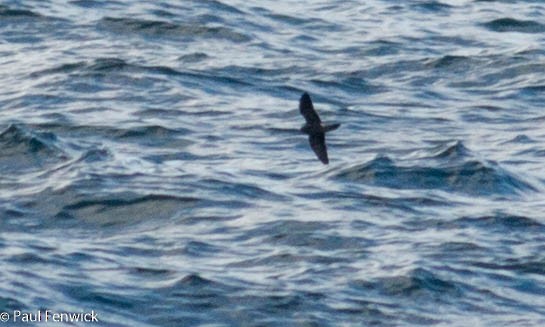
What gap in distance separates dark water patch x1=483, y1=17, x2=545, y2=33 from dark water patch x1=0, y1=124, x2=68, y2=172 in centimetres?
757

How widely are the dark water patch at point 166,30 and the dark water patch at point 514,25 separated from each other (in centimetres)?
342

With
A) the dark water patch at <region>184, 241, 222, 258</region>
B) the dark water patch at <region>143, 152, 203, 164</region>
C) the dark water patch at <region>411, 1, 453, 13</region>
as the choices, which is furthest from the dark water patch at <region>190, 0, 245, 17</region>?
the dark water patch at <region>184, 241, 222, 258</region>

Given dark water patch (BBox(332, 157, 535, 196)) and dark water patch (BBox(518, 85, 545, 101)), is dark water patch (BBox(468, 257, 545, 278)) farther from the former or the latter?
dark water patch (BBox(518, 85, 545, 101))

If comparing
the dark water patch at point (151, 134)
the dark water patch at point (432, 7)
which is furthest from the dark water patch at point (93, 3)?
the dark water patch at point (151, 134)

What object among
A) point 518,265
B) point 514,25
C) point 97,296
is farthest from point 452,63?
point 97,296

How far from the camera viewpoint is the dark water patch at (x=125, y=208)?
14.0 metres

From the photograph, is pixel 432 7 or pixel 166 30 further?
pixel 432 7

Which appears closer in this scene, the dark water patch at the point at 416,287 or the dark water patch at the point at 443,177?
the dark water patch at the point at 416,287

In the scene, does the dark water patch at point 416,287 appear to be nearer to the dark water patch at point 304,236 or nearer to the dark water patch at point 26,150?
the dark water patch at point 304,236

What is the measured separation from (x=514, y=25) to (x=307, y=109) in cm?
1035

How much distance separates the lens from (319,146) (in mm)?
11922

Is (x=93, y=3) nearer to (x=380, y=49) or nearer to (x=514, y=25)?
(x=380, y=49)

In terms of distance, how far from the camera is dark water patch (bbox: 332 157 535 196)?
15097 millimetres

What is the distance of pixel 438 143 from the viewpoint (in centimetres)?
1630
